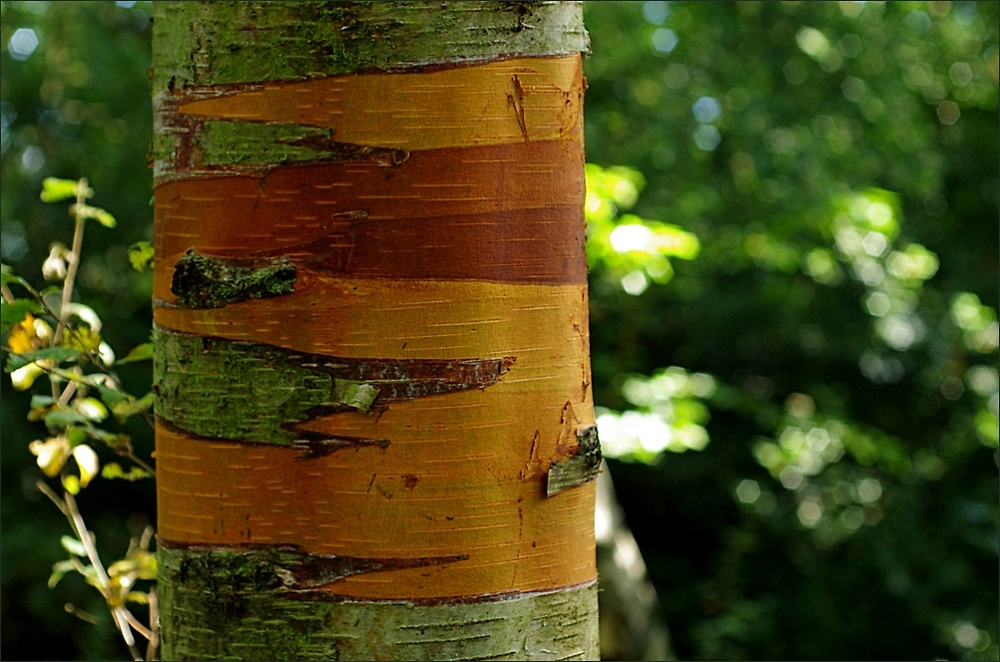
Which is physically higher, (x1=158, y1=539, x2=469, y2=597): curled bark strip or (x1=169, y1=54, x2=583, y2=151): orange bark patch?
(x1=169, y1=54, x2=583, y2=151): orange bark patch

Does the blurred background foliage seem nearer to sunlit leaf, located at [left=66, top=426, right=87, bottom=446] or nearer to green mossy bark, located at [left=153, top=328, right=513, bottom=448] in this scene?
sunlit leaf, located at [left=66, top=426, right=87, bottom=446]

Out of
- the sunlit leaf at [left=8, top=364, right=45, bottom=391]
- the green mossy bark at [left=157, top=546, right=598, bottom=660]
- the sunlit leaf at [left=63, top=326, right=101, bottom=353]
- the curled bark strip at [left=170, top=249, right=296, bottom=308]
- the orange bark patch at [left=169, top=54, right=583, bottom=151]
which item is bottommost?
the green mossy bark at [left=157, top=546, right=598, bottom=660]

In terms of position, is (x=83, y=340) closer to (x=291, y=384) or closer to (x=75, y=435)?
(x=75, y=435)

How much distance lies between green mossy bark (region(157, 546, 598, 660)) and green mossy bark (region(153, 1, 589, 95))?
40cm

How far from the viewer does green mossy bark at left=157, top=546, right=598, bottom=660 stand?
74cm

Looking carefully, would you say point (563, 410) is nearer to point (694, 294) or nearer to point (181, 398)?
point (181, 398)

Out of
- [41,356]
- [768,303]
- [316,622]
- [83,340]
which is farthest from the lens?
[768,303]

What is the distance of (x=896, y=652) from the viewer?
156 inches

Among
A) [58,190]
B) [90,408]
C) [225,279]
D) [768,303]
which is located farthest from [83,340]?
[768,303]

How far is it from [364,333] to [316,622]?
0.24 meters

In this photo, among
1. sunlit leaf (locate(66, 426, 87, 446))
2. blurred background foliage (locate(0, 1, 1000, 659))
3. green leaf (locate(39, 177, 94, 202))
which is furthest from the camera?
blurred background foliage (locate(0, 1, 1000, 659))

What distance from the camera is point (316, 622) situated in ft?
2.41

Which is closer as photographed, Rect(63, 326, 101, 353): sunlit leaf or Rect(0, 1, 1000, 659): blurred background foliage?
Rect(63, 326, 101, 353): sunlit leaf

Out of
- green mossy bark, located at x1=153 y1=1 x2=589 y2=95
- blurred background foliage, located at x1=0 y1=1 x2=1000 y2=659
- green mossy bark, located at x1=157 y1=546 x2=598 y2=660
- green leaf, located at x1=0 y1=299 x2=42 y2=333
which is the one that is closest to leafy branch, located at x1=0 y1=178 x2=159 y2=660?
green leaf, located at x1=0 y1=299 x2=42 y2=333
